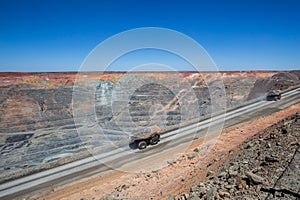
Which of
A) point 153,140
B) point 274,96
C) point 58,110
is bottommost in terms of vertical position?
point 58,110

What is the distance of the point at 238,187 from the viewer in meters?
8.39

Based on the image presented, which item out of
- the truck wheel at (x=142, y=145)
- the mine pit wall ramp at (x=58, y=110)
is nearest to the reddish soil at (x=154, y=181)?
the truck wheel at (x=142, y=145)

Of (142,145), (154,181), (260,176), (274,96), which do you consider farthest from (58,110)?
(260,176)

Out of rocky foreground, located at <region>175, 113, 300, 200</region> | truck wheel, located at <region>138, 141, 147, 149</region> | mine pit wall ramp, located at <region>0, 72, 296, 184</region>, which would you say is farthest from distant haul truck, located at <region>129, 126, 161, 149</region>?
mine pit wall ramp, located at <region>0, 72, 296, 184</region>

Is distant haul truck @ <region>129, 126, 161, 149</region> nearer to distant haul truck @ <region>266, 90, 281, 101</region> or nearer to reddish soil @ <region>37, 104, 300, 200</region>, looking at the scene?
reddish soil @ <region>37, 104, 300, 200</region>

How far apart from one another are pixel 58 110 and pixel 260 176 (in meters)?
55.2

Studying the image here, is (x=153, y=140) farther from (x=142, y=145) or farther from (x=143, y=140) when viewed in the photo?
(x=142, y=145)

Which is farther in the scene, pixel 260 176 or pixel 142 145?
pixel 142 145

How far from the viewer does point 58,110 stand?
56969 mm

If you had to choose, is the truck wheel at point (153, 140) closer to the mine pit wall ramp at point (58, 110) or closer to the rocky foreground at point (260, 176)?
the rocky foreground at point (260, 176)

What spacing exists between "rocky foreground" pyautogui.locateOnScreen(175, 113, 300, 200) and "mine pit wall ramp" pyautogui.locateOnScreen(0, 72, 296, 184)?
74.6ft

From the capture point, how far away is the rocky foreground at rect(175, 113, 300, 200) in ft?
25.4

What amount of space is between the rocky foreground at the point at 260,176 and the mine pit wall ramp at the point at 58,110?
895 inches

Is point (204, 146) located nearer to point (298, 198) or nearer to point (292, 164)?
point (292, 164)
